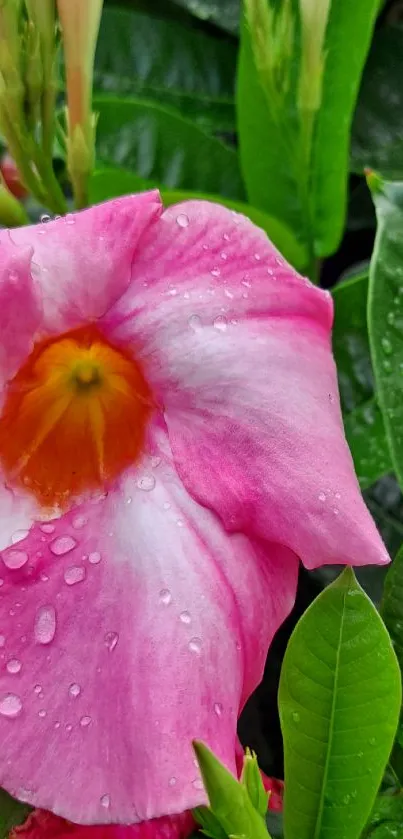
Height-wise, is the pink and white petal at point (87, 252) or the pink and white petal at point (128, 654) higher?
the pink and white petal at point (87, 252)

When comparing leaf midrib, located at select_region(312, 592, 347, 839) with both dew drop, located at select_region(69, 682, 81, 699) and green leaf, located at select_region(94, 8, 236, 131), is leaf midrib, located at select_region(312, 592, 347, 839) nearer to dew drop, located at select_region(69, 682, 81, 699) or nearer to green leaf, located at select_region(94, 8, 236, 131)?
dew drop, located at select_region(69, 682, 81, 699)

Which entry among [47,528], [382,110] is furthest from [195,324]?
[382,110]

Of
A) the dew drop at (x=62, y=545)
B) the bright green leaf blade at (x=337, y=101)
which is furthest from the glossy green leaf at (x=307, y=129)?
the dew drop at (x=62, y=545)

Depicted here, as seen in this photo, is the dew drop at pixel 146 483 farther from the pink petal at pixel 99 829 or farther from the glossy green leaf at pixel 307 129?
the glossy green leaf at pixel 307 129

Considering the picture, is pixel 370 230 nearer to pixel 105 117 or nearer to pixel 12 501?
pixel 105 117

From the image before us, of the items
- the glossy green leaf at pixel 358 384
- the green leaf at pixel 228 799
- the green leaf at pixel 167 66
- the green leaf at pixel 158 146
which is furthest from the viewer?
the green leaf at pixel 167 66

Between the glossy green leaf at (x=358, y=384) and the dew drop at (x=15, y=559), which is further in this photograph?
the glossy green leaf at (x=358, y=384)

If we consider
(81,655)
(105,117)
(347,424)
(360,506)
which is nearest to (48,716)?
(81,655)
